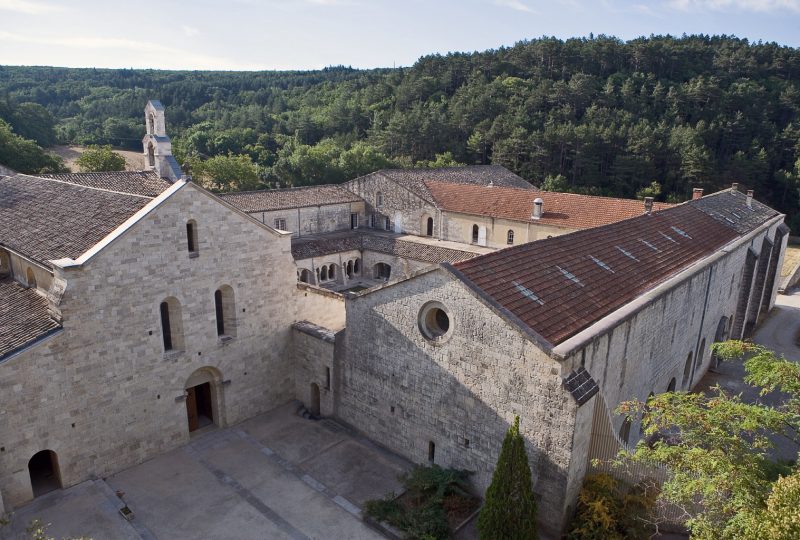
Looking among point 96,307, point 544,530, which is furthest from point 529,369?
point 96,307

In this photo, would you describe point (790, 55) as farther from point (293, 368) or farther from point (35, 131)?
point (35, 131)

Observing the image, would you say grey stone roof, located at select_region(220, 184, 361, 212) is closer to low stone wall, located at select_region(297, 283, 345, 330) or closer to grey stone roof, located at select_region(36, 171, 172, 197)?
grey stone roof, located at select_region(36, 171, 172, 197)

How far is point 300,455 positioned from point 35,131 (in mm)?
90467

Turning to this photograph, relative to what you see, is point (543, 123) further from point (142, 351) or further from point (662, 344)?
point (142, 351)

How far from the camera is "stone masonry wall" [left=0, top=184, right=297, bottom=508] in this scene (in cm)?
1576

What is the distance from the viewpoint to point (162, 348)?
18.4 meters

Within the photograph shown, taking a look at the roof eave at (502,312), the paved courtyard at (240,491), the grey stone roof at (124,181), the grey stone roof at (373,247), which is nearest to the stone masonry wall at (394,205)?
the grey stone roof at (373,247)

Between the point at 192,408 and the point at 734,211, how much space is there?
34437 mm

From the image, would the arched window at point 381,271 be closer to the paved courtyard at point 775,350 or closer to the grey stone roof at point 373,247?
the grey stone roof at point 373,247

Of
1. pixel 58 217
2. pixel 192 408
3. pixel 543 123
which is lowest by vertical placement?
pixel 192 408

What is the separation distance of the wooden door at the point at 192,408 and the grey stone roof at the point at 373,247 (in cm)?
1946

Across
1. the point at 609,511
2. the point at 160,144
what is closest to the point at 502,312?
the point at 609,511

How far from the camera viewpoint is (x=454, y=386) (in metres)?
16.5

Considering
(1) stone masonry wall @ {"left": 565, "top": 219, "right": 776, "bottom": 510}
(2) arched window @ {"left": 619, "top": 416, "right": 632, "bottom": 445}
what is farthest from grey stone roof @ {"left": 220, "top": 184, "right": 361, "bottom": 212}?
(2) arched window @ {"left": 619, "top": 416, "right": 632, "bottom": 445}
